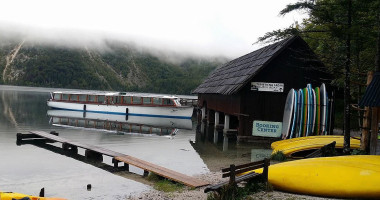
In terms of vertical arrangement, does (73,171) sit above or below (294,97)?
below

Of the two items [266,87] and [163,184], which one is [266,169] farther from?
[266,87]

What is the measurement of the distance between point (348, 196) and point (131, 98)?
135 feet

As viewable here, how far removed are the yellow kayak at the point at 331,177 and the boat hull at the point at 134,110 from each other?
33976 millimetres

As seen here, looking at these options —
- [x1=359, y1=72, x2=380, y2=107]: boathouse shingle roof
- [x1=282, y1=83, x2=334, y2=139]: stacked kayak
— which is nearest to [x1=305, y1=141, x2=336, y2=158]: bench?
[x1=359, y1=72, x2=380, y2=107]: boathouse shingle roof

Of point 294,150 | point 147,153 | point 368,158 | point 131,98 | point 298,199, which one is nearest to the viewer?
point 298,199

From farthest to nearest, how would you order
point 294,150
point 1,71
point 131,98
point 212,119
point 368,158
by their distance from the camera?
point 1,71 < point 131,98 < point 212,119 < point 294,150 < point 368,158

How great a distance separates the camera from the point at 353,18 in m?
12.9

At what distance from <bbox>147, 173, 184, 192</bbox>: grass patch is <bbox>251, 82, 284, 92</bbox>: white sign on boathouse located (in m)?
10.7

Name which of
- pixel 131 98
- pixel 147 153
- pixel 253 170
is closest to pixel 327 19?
pixel 253 170

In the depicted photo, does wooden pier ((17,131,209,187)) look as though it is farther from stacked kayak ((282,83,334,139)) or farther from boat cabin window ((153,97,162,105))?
boat cabin window ((153,97,162,105))

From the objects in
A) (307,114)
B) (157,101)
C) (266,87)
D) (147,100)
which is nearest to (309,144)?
(307,114)

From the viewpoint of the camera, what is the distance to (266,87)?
21.1 meters

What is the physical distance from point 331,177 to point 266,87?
12492mm

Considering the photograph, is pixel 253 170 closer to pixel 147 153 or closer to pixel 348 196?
pixel 348 196
